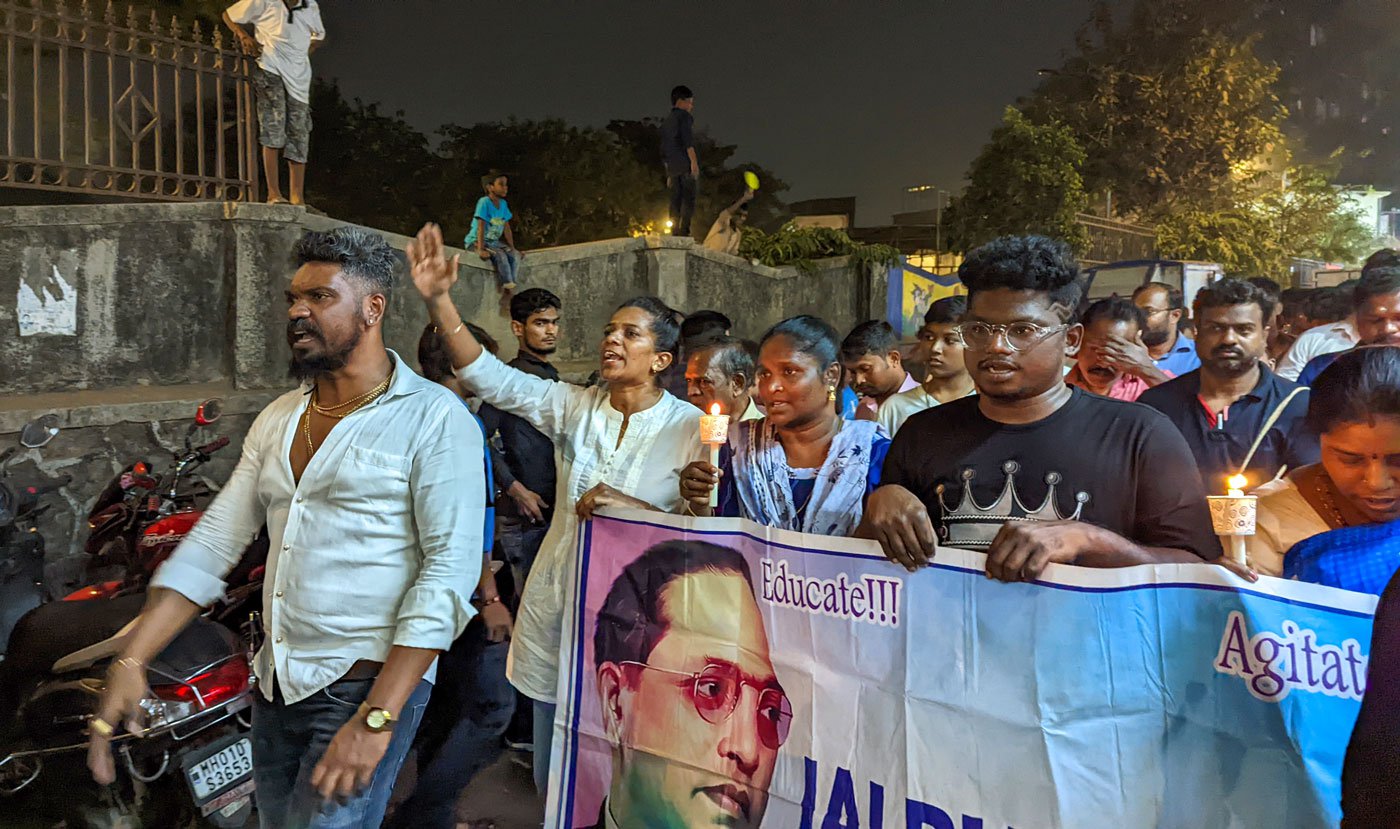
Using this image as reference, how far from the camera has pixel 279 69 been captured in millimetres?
7875

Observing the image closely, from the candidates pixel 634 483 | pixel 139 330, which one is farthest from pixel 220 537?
pixel 139 330

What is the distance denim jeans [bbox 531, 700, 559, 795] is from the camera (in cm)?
318

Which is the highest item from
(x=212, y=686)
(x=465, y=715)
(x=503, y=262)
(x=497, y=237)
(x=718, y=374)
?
(x=497, y=237)

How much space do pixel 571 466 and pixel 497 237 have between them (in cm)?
715

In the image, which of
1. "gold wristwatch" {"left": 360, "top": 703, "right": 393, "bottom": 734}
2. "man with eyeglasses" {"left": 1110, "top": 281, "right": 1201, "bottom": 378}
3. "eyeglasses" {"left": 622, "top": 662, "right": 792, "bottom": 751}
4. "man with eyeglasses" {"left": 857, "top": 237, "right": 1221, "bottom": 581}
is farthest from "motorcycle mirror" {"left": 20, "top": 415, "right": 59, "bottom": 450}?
"man with eyeglasses" {"left": 1110, "top": 281, "right": 1201, "bottom": 378}

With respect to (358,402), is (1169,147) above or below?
above

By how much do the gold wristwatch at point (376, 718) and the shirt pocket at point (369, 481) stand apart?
475mm

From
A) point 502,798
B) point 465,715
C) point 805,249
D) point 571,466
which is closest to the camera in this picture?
point 571,466

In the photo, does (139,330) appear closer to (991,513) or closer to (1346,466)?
(991,513)

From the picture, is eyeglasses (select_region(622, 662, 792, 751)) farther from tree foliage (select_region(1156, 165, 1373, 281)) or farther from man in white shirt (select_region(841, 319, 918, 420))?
tree foliage (select_region(1156, 165, 1373, 281))

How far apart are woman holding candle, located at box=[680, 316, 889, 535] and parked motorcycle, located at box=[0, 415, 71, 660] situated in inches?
150

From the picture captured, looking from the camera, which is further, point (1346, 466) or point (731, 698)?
point (731, 698)

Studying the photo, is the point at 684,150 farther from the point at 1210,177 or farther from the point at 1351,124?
the point at 1351,124

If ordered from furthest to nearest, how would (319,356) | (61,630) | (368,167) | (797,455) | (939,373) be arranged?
(368,167) < (939,373) < (61,630) < (797,455) < (319,356)
